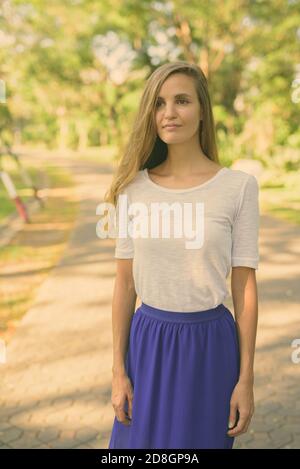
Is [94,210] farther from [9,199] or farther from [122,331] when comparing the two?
[122,331]

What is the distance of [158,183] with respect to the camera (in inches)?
79.7

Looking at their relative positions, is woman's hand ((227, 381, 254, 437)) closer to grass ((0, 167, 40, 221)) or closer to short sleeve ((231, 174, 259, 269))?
short sleeve ((231, 174, 259, 269))

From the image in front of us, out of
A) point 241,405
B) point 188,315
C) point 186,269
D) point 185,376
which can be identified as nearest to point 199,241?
point 186,269

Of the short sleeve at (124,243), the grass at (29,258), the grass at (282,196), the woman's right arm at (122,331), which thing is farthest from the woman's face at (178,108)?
the grass at (282,196)

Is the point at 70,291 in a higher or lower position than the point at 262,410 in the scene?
lower

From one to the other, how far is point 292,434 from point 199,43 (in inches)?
945

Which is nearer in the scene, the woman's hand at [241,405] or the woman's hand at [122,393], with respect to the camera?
the woman's hand at [241,405]

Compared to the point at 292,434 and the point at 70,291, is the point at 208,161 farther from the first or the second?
the point at 70,291

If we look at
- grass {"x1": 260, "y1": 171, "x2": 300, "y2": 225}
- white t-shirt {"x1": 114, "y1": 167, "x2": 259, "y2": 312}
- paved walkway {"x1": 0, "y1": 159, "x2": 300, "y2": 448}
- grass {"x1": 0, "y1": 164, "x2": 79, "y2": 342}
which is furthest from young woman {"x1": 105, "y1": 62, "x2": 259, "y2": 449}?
grass {"x1": 260, "y1": 171, "x2": 300, "y2": 225}

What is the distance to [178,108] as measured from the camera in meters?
1.96

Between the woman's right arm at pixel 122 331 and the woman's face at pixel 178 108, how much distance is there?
504 mm

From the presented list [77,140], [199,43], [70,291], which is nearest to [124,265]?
[70,291]

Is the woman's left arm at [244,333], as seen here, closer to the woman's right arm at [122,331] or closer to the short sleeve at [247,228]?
the short sleeve at [247,228]

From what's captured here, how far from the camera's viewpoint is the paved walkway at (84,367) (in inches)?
151
